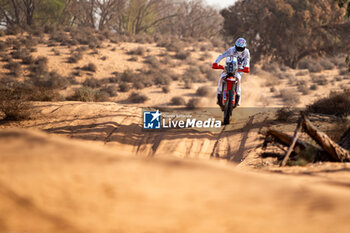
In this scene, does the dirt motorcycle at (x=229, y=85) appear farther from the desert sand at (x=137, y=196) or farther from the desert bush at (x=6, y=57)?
the desert bush at (x=6, y=57)

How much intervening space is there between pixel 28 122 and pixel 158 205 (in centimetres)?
913

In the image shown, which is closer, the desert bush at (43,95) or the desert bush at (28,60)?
the desert bush at (43,95)

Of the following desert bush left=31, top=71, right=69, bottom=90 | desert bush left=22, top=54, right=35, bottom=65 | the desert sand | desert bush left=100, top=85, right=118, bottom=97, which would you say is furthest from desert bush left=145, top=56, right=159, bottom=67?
the desert sand

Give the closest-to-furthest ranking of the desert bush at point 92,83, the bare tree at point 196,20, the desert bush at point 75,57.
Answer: the desert bush at point 92,83 → the desert bush at point 75,57 → the bare tree at point 196,20

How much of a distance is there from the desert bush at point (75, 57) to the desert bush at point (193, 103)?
10497mm

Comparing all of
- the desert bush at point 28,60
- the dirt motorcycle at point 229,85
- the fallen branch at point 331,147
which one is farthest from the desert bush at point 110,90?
the fallen branch at point 331,147

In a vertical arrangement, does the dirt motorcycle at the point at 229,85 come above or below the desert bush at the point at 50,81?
above

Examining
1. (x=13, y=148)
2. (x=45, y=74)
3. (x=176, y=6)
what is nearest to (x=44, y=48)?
(x=45, y=74)

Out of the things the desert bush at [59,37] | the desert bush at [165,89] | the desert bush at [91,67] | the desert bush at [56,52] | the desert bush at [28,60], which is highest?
the desert bush at [59,37]

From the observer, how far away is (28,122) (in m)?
9.96

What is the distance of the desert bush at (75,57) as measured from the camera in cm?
2256

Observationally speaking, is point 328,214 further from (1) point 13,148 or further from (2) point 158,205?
(1) point 13,148

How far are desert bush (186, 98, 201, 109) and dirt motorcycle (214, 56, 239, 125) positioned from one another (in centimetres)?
751

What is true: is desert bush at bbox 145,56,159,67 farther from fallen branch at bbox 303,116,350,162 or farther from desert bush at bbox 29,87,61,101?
fallen branch at bbox 303,116,350,162
